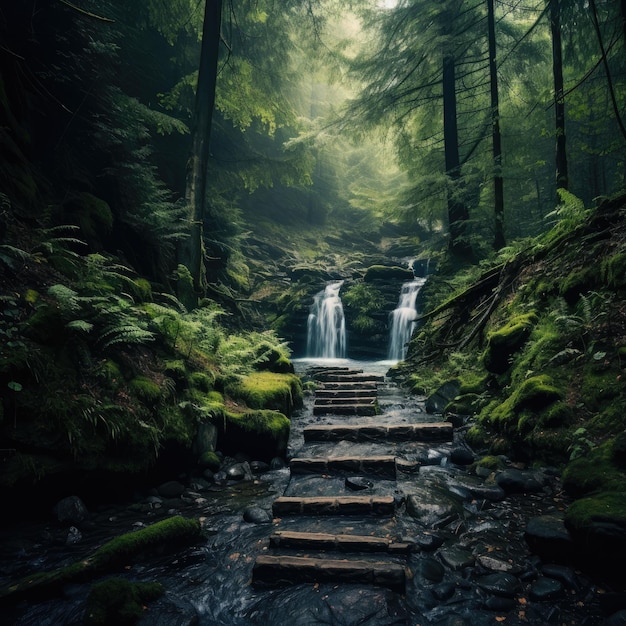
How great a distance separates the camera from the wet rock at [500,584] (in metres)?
2.54

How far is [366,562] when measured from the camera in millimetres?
2871

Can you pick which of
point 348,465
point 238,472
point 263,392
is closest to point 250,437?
point 238,472

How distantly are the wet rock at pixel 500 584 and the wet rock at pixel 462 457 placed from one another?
2.24m

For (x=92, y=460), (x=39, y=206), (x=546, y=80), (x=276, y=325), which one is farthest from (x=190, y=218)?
(x=546, y=80)

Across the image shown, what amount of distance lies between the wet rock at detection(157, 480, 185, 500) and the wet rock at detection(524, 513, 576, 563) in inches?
143

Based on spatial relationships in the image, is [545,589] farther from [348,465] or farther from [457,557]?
[348,465]

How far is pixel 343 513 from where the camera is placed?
12.4ft

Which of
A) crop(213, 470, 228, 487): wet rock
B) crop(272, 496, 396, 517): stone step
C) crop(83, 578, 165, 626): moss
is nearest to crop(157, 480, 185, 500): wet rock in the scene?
crop(213, 470, 228, 487): wet rock

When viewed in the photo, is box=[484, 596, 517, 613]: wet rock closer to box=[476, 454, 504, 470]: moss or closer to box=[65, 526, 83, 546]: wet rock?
box=[476, 454, 504, 470]: moss

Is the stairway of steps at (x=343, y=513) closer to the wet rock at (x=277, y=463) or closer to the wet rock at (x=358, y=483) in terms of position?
the wet rock at (x=358, y=483)

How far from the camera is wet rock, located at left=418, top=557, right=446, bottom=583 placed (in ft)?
9.11

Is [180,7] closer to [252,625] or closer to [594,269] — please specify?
[594,269]

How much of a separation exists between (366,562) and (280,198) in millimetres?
37867

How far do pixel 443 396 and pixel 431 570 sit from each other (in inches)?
190
